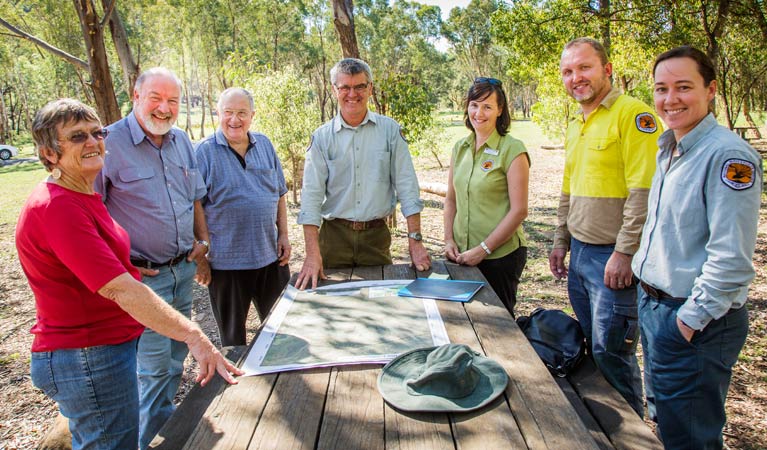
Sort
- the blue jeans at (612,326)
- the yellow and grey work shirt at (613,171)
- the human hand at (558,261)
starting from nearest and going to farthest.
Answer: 1. the yellow and grey work shirt at (613,171)
2. the blue jeans at (612,326)
3. the human hand at (558,261)

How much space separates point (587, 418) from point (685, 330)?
59cm

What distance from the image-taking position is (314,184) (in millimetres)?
3082

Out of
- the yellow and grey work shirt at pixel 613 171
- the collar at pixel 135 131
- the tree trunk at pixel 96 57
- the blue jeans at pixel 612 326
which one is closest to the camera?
the yellow and grey work shirt at pixel 613 171

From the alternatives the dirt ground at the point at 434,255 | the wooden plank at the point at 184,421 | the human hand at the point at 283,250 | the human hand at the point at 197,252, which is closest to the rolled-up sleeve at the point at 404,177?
the human hand at the point at 283,250

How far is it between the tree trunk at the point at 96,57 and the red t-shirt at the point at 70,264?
3.42 metres

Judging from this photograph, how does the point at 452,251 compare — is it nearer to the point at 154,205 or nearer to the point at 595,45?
the point at 595,45

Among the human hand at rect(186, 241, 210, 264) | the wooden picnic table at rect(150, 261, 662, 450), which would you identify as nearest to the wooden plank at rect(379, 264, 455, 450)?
the wooden picnic table at rect(150, 261, 662, 450)

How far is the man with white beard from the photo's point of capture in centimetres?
273

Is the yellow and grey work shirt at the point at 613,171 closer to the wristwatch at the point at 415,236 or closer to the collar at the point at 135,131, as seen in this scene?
the wristwatch at the point at 415,236

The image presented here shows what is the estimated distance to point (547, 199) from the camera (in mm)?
11023

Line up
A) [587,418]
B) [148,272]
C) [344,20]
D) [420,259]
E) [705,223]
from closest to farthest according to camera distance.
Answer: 1. [705,223]
2. [587,418]
3. [148,272]
4. [420,259]
5. [344,20]

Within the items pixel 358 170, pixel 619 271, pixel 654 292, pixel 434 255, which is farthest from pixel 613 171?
pixel 434 255

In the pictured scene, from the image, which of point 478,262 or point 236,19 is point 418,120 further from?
point 236,19

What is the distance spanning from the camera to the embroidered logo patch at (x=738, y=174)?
1.77 m
